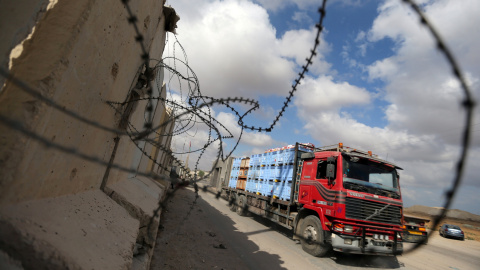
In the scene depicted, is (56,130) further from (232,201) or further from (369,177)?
(369,177)

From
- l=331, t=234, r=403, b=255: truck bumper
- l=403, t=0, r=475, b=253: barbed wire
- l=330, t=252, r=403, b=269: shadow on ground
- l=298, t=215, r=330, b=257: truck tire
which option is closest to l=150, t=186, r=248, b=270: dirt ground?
l=298, t=215, r=330, b=257: truck tire

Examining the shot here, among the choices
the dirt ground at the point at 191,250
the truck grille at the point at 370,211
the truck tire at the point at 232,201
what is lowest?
the dirt ground at the point at 191,250

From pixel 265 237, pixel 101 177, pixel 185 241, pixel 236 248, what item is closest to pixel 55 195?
pixel 101 177

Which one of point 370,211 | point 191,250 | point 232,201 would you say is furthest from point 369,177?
point 232,201

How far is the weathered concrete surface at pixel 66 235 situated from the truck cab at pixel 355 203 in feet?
18.6

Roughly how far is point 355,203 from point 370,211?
585 mm

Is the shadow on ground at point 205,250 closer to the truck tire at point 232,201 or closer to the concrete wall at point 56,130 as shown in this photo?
the truck tire at point 232,201

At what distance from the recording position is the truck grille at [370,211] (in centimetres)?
682

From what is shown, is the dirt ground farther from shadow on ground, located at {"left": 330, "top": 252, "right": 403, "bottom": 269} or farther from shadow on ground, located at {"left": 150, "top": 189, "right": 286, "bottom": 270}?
shadow on ground, located at {"left": 330, "top": 252, "right": 403, "bottom": 269}

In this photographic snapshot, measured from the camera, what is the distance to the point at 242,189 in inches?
559

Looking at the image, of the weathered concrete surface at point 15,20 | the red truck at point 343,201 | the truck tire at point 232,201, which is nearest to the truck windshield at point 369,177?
the red truck at point 343,201

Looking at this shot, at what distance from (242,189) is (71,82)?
12746 mm

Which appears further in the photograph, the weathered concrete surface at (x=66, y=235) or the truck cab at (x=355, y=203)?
the truck cab at (x=355, y=203)

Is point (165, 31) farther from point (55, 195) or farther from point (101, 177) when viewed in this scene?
point (55, 195)
